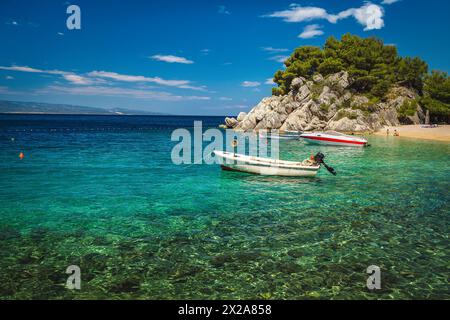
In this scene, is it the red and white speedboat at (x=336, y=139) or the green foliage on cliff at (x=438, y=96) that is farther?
the green foliage on cliff at (x=438, y=96)

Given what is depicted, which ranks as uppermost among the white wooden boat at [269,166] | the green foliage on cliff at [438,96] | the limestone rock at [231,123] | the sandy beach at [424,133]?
the green foliage on cliff at [438,96]

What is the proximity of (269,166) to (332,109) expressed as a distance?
231 feet

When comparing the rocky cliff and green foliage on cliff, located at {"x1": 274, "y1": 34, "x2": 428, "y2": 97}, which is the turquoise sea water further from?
green foliage on cliff, located at {"x1": 274, "y1": 34, "x2": 428, "y2": 97}

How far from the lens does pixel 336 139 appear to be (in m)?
52.2

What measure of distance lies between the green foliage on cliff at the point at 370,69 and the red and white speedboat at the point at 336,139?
4483 cm

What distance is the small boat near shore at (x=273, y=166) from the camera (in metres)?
24.6

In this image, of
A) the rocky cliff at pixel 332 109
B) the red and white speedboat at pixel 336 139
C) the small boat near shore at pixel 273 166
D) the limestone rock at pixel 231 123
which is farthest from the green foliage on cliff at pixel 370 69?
the small boat near shore at pixel 273 166

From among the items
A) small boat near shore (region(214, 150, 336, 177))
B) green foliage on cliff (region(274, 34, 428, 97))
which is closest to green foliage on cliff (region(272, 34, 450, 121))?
green foliage on cliff (region(274, 34, 428, 97))

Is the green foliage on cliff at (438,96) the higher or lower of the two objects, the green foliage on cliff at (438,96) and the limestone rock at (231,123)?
the higher

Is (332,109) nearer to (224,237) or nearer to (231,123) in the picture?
(231,123)

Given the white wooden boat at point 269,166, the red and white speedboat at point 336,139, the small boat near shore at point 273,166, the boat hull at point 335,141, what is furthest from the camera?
the red and white speedboat at point 336,139

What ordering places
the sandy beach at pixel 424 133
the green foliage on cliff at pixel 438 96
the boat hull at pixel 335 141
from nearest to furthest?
the boat hull at pixel 335 141 < the sandy beach at pixel 424 133 < the green foliage on cliff at pixel 438 96

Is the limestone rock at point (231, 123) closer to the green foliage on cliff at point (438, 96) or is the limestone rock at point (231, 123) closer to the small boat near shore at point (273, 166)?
the green foliage on cliff at point (438, 96)

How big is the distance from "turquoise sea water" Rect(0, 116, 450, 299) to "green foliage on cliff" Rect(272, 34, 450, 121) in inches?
3042
